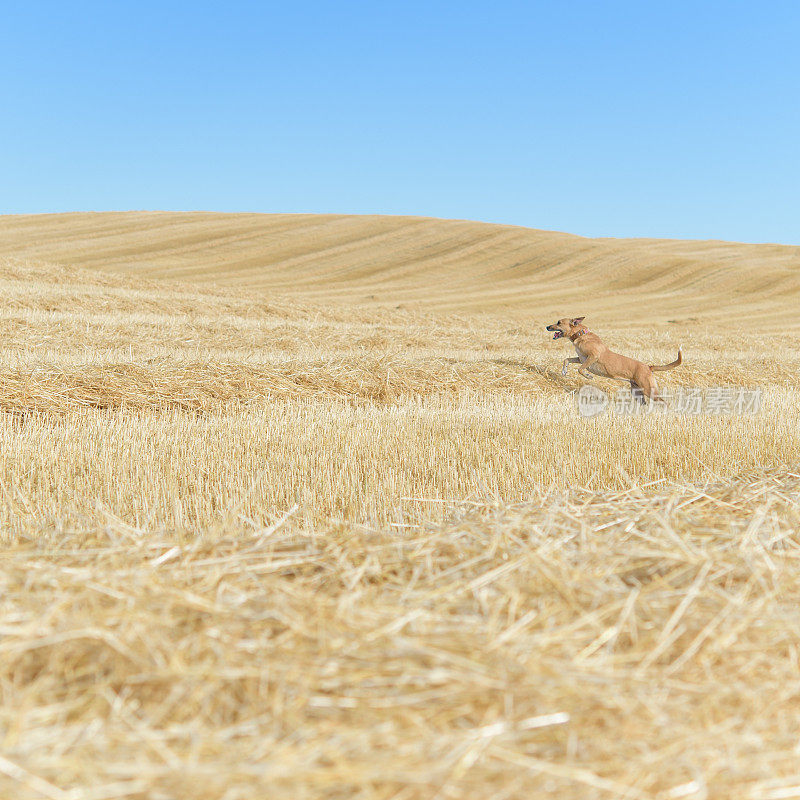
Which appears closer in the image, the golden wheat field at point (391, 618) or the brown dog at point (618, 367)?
the golden wheat field at point (391, 618)

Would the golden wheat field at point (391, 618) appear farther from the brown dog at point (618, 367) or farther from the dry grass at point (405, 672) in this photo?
the brown dog at point (618, 367)

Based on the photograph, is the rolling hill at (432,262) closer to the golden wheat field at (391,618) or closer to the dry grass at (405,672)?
the golden wheat field at (391,618)

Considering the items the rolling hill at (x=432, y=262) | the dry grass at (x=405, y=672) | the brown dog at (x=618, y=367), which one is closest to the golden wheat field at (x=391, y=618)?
the dry grass at (x=405, y=672)

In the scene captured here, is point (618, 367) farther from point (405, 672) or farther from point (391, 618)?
point (405, 672)

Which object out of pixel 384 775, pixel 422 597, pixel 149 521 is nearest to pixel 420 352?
pixel 149 521

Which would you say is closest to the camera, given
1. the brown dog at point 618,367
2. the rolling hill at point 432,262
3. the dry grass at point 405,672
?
the dry grass at point 405,672

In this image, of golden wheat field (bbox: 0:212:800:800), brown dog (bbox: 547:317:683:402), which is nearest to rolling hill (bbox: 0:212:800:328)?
brown dog (bbox: 547:317:683:402)

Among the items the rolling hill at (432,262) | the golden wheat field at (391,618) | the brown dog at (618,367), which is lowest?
the golden wheat field at (391,618)

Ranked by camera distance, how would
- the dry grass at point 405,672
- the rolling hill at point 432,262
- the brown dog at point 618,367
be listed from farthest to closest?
the rolling hill at point 432,262
the brown dog at point 618,367
the dry grass at point 405,672

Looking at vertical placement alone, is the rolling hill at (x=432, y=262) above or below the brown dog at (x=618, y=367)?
above

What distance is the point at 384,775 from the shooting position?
5.36 ft

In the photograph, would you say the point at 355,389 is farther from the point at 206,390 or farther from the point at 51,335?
the point at 51,335

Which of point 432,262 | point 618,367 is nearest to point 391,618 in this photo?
point 618,367

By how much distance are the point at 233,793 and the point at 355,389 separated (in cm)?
827
